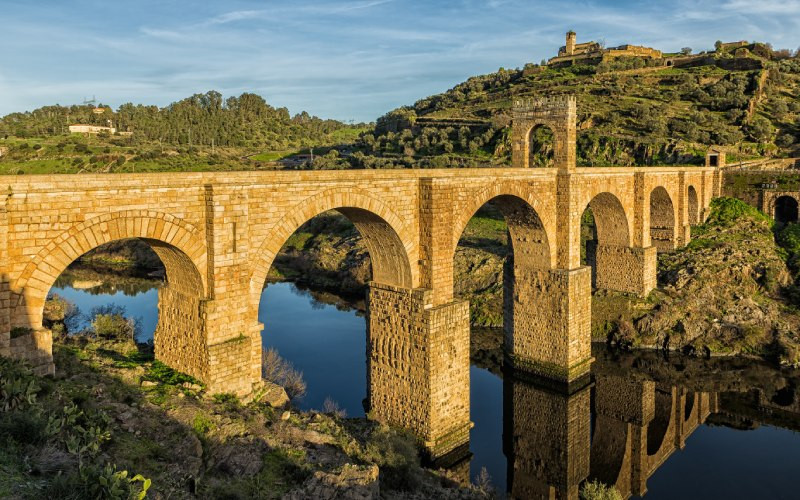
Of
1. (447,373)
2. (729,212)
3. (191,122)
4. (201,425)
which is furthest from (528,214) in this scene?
(191,122)

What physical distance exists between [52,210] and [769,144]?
167 ft

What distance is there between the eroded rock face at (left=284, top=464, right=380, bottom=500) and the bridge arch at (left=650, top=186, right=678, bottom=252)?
24.4 meters

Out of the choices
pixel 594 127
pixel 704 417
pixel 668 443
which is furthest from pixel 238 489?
pixel 594 127

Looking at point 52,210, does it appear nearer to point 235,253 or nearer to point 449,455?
point 235,253

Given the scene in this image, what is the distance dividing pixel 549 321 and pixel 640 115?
36124mm

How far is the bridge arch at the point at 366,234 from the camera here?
40.9 ft

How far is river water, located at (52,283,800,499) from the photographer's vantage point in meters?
16.5

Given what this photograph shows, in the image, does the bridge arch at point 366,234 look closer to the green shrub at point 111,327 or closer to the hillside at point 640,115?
the green shrub at point 111,327

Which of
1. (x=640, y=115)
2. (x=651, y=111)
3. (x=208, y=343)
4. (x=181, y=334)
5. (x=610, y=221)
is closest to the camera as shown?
(x=208, y=343)

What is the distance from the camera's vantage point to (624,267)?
87.8ft

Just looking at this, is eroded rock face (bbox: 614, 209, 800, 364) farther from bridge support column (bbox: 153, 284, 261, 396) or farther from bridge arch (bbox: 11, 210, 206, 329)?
bridge arch (bbox: 11, 210, 206, 329)

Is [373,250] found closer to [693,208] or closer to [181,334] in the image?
[181,334]

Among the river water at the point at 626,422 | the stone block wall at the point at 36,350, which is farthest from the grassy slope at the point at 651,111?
the stone block wall at the point at 36,350

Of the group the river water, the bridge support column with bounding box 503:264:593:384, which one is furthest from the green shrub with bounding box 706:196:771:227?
the bridge support column with bounding box 503:264:593:384
